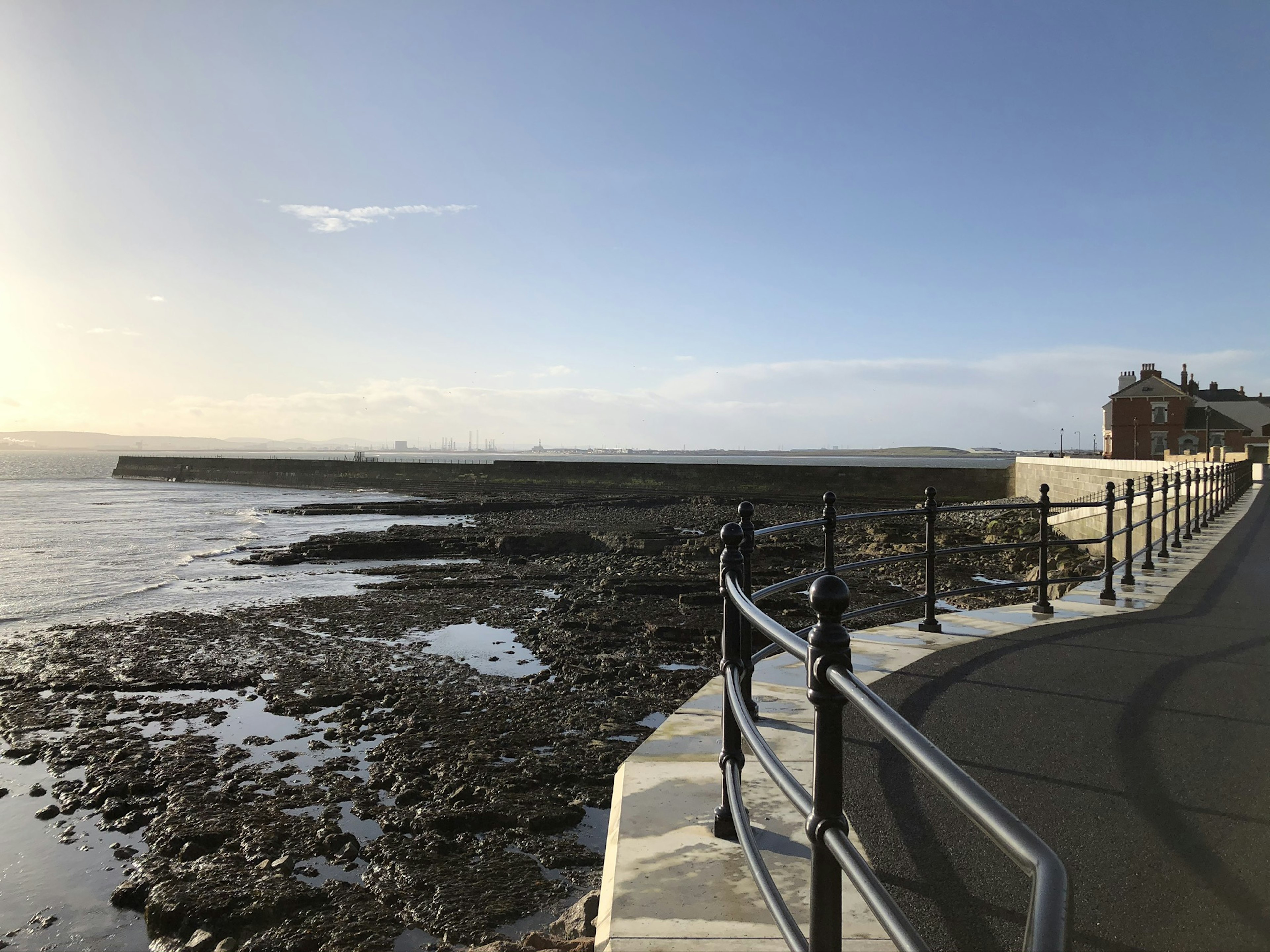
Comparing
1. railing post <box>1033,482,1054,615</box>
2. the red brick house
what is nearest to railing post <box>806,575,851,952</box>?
railing post <box>1033,482,1054,615</box>

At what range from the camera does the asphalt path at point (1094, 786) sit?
102 inches

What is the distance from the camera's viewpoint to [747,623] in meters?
3.92

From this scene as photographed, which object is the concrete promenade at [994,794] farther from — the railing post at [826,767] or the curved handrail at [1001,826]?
the curved handrail at [1001,826]

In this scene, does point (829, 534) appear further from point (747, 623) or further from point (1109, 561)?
point (1109, 561)

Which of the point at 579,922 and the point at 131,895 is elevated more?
the point at 579,922

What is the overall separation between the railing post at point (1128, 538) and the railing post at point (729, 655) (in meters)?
6.50

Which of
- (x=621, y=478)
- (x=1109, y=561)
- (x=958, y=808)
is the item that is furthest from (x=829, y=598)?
(x=621, y=478)

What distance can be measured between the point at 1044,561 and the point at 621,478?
1737 inches

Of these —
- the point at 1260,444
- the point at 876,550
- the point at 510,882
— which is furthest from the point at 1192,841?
the point at 1260,444

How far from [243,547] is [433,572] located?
8.48 meters

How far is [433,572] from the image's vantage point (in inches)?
671

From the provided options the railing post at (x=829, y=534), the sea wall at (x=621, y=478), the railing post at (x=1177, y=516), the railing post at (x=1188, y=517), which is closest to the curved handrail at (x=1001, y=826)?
the railing post at (x=829, y=534)

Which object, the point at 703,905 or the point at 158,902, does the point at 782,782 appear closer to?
the point at 703,905

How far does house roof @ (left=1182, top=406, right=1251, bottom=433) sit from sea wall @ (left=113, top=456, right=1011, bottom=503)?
27765 millimetres
